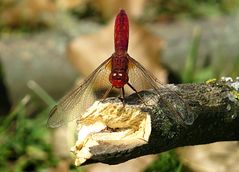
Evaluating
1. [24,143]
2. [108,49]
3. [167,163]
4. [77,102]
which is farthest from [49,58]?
[77,102]

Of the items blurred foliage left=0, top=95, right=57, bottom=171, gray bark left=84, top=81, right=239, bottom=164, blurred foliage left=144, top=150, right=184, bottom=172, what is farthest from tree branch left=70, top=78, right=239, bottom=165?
blurred foliage left=0, top=95, right=57, bottom=171

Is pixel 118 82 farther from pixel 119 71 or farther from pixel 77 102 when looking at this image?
pixel 77 102

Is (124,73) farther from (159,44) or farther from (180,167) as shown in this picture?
(159,44)

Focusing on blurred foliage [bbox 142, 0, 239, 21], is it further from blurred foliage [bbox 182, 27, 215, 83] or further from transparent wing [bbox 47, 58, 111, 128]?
transparent wing [bbox 47, 58, 111, 128]

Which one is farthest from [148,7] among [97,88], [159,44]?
[97,88]

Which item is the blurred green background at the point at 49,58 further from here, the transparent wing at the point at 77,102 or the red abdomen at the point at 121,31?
the red abdomen at the point at 121,31

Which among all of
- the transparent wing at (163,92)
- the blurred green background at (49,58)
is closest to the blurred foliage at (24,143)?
the blurred green background at (49,58)
